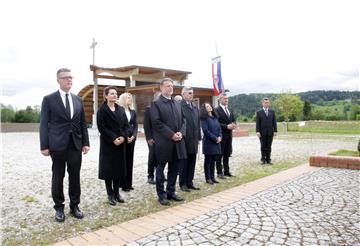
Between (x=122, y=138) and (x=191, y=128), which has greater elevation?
(x=191, y=128)

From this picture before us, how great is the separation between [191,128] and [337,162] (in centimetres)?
402

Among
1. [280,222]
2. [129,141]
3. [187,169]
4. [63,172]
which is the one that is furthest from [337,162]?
[63,172]

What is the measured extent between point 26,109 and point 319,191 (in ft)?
145

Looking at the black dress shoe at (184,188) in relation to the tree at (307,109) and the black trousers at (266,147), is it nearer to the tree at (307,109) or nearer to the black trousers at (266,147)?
the black trousers at (266,147)

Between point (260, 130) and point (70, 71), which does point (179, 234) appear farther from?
point (260, 130)

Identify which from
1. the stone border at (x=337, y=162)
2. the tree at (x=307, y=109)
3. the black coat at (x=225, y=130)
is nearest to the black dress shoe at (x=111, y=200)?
the black coat at (x=225, y=130)

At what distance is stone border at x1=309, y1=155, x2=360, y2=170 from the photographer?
21.8ft

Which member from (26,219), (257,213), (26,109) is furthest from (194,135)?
(26,109)

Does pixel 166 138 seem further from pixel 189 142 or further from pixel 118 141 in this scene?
pixel 189 142

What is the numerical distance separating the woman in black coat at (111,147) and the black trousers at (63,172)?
0.54 meters

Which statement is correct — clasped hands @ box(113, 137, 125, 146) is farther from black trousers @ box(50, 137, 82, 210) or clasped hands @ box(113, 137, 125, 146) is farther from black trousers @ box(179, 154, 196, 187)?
black trousers @ box(179, 154, 196, 187)

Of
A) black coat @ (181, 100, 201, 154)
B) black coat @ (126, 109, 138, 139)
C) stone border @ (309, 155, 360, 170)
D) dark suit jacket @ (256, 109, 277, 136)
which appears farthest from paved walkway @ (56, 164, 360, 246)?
dark suit jacket @ (256, 109, 277, 136)

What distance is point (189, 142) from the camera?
5055mm

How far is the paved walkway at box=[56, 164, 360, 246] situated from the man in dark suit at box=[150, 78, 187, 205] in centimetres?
44
